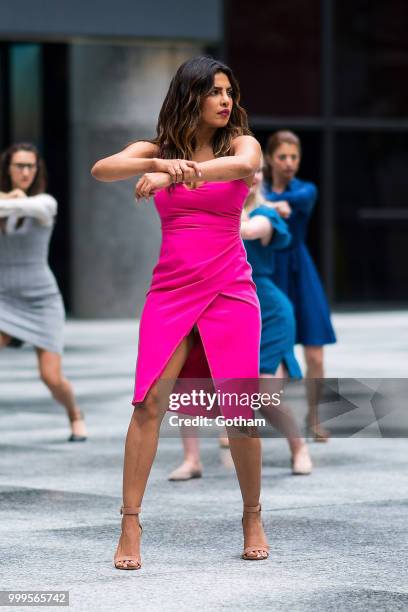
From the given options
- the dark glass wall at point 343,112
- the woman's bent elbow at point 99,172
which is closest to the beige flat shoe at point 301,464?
the woman's bent elbow at point 99,172

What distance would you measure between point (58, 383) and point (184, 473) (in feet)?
5.41

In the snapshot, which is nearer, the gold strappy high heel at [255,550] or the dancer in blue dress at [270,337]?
the gold strappy high heel at [255,550]

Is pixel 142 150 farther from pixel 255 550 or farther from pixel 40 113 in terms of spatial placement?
pixel 40 113

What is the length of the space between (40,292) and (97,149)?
10.3 metres

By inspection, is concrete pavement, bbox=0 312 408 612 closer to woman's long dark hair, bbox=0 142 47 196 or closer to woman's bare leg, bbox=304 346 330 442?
woman's bare leg, bbox=304 346 330 442

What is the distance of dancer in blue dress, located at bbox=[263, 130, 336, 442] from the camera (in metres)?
8.19

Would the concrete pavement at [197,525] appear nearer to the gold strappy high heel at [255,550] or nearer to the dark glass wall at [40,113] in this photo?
→ the gold strappy high heel at [255,550]

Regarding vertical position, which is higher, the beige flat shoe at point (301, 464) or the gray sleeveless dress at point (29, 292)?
the gray sleeveless dress at point (29, 292)

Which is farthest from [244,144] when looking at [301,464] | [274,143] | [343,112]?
[343,112]

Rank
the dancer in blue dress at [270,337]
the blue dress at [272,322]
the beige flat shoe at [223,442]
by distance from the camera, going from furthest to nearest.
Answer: the beige flat shoe at [223,442] < the blue dress at [272,322] < the dancer in blue dress at [270,337]

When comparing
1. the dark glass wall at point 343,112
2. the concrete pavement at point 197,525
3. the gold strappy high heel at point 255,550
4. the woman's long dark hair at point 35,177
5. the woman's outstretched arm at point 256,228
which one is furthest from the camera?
the dark glass wall at point 343,112

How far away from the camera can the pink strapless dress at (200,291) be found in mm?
5117

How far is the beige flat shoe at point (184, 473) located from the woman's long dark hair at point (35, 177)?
2.33 metres

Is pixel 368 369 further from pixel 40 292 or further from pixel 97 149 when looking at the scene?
pixel 97 149
